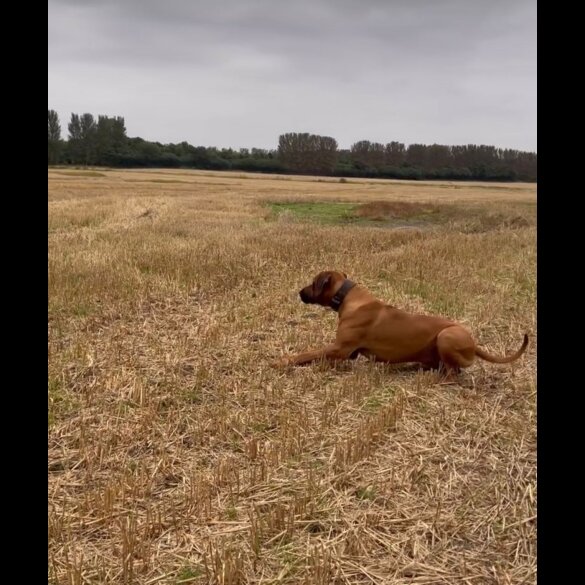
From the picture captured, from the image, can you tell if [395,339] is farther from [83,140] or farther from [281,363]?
[83,140]

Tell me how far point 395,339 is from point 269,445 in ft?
6.98

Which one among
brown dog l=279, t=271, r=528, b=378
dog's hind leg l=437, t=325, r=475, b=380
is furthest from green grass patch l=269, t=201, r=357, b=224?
dog's hind leg l=437, t=325, r=475, b=380

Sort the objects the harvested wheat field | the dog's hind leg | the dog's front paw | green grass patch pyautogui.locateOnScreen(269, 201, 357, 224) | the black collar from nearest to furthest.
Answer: the harvested wheat field < the dog's hind leg < the dog's front paw < the black collar < green grass patch pyautogui.locateOnScreen(269, 201, 357, 224)

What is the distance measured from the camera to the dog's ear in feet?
20.8

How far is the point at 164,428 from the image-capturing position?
4.50 m

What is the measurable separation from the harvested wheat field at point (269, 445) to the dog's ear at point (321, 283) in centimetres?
83

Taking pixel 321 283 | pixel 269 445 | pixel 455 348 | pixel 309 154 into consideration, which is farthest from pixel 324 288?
pixel 309 154

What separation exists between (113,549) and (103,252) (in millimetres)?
10401

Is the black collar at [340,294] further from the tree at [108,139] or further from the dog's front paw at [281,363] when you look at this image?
the tree at [108,139]

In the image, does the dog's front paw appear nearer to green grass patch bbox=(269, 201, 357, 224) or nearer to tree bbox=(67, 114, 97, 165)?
green grass patch bbox=(269, 201, 357, 224)

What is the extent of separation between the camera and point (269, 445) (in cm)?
418

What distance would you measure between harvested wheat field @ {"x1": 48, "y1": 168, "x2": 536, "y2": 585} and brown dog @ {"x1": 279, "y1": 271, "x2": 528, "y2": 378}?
170 millimetres

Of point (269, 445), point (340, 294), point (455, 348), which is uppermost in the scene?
point (340, 294)
